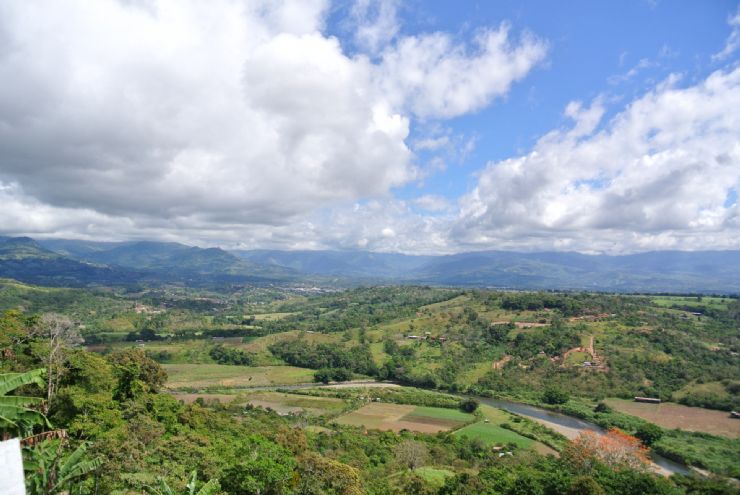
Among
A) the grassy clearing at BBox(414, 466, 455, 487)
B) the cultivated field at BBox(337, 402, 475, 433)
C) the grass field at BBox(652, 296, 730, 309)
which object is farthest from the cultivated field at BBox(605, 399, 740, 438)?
the grass field at BBox(652, 296, 730, 309)

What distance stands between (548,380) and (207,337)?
375 feet

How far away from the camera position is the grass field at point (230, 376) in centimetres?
9803

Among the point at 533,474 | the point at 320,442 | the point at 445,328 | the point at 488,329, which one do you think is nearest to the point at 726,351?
the point at 488,329

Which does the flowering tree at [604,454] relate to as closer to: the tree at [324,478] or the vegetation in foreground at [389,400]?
the vegetation in foreground at [389,400]

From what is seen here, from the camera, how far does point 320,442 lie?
50219 mm

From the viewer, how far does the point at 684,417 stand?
210 feet

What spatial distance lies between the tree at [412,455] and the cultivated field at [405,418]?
17.1 meters

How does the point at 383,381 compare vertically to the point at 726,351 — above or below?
below

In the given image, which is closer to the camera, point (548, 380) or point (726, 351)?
point (726, 351)

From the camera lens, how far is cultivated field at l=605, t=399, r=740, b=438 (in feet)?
186

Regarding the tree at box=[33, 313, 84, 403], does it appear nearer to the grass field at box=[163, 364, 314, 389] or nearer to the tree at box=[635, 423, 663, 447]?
the grass field at box=[163, 364, 314, 389]

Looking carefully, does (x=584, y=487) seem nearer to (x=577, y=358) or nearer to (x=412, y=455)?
(x=412, y=455)

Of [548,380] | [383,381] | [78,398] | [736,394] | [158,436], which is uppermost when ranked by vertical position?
[78,398]

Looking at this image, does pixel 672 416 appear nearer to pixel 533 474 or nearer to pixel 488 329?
pixel 533 474
